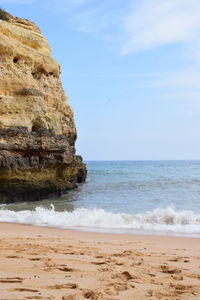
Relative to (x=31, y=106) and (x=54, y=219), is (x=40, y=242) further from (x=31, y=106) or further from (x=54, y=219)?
→ (x=31, y=106)

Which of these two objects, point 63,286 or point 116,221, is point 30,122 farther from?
point 63,286

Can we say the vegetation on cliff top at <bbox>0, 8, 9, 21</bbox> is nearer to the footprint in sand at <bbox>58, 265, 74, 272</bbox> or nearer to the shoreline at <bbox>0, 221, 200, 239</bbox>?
the shoreline at <bbox>0, 221, 200, 239</bbox>

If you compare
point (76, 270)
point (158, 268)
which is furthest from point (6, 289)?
point (158, 268)

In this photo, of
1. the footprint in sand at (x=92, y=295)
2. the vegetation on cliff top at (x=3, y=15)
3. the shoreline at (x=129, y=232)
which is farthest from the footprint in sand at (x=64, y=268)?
the vegetation on cliff top at (x=3, y=15)

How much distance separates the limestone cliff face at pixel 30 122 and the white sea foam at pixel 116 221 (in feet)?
14.1

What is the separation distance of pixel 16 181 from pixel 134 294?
1182 cm

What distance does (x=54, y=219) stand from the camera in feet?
33.7

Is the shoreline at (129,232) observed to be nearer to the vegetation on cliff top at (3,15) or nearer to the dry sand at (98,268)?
the dry sand at (98,268)

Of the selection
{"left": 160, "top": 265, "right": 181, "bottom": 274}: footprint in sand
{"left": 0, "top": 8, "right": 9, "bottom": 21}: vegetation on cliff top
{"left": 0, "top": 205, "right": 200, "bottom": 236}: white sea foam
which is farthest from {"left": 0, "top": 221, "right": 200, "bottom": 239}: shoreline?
{"left": 0, "top": 8, "right": 9, "bottom": 21}: vegetation on cliff top

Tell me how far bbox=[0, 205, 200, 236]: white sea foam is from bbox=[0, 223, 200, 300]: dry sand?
171 cm

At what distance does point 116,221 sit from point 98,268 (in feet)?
17.1

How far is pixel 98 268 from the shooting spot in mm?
4762

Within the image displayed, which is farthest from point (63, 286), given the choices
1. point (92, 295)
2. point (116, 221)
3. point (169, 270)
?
point (116, 221)

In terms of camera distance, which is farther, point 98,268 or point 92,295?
point 98,268
